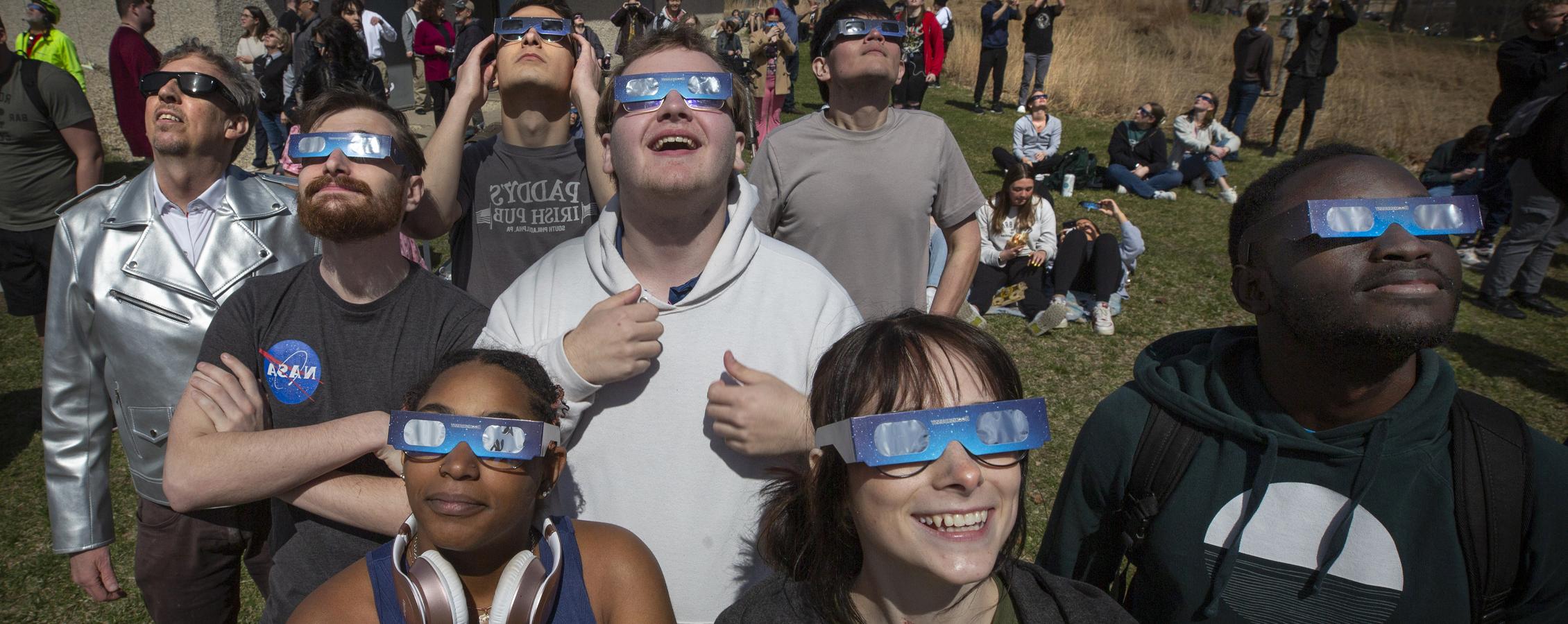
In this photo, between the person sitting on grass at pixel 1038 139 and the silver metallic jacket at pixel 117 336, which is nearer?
the silver metallic jacket at pixel 117 336

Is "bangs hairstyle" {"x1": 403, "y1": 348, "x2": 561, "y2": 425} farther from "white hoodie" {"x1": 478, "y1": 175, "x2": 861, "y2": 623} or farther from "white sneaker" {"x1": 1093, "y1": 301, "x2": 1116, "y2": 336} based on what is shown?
"white sneaker" {"x1": 1093, "y1": 301, "x2": 1116, "y2": 336}

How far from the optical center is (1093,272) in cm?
742

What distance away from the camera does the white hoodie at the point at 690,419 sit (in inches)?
73.2

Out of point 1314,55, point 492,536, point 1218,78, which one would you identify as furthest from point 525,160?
point 1218,78

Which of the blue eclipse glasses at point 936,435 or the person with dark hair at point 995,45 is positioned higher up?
the person with dark hair at point 995,45

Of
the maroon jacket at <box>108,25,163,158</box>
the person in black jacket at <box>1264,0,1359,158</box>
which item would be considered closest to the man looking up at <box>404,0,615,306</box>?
the maroon jacket at <box>108,25,163,158</box>

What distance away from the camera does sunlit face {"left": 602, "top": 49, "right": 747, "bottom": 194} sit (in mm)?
1905

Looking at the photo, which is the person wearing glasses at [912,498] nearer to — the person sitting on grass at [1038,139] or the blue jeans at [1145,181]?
the person sitting on grass at [1038,139]

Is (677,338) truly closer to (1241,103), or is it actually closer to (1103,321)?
(1103,321)

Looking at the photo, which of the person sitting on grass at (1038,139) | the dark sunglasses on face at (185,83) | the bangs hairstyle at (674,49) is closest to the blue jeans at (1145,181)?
the person sitting on grass at (1038,139)

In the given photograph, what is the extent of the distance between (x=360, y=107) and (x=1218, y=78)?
19.3 m

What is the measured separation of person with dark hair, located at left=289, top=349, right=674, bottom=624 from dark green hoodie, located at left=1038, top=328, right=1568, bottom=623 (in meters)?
1.12

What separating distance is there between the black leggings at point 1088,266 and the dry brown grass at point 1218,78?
783cm

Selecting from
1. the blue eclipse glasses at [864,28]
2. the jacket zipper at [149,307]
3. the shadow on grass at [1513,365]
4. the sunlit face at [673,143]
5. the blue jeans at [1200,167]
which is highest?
the blue eclipse glasses at [864,28]
